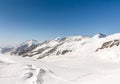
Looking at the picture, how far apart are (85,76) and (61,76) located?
2.25 metres

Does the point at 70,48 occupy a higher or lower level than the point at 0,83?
higher

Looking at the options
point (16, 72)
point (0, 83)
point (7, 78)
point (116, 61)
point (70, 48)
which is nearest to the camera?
point (0, 83)

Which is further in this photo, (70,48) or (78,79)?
(70,48)

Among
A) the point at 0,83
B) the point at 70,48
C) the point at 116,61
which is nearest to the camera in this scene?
the point at 0,83

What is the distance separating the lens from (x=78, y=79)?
59.5 feet

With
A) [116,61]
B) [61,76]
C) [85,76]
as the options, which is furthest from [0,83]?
[116,61]

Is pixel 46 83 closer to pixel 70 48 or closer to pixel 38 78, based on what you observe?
pixel 38 78

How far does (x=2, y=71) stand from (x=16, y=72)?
5.17 ft

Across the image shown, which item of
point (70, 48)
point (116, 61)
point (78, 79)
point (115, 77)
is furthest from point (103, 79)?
point (70, 48)

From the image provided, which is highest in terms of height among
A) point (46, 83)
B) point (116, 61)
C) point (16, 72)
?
point (116, 61)

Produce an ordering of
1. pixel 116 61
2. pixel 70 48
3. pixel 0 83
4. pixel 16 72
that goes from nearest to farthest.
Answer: pixel 0 83
pixel 16 72
pixel 116 61
pixel 70 48

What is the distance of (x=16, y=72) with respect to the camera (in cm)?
1877

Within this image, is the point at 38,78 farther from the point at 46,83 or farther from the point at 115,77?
the point at 115,77

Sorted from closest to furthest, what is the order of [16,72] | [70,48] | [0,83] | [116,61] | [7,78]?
[0,83]
[7,78]
[16,72]
[116,61]
[70,48]
